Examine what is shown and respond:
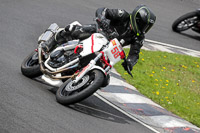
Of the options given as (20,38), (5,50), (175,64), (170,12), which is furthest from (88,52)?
(170,12)

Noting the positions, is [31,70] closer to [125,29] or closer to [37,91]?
[37,91]

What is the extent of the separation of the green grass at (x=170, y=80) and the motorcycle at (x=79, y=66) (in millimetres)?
1987

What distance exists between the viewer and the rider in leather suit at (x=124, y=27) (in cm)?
648

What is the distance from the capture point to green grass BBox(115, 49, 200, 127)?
8.08 m

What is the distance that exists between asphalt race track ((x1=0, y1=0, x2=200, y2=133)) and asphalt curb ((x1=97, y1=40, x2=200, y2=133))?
0.40m

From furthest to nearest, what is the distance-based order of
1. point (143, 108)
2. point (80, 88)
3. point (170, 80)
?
point (170, 80) → point (143, 108) → point (80, 88)

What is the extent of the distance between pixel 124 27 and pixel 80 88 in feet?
4.78

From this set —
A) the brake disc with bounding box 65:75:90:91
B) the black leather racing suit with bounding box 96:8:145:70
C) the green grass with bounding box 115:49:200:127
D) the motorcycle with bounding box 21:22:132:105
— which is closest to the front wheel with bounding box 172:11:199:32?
the green grass with bounding box 115:49:200:127

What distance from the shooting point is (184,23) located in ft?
44.6

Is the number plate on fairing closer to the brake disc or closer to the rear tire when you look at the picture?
the brake disc

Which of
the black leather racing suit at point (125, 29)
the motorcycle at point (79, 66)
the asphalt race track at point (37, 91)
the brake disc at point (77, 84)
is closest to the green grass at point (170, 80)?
the asphalt race track at point (37, 91)

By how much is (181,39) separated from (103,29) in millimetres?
7131

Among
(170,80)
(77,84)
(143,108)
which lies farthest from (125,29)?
(170,80)

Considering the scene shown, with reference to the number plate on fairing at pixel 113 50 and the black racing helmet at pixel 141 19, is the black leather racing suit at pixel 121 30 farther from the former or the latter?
the number plate on fairing at pixel 113 50
